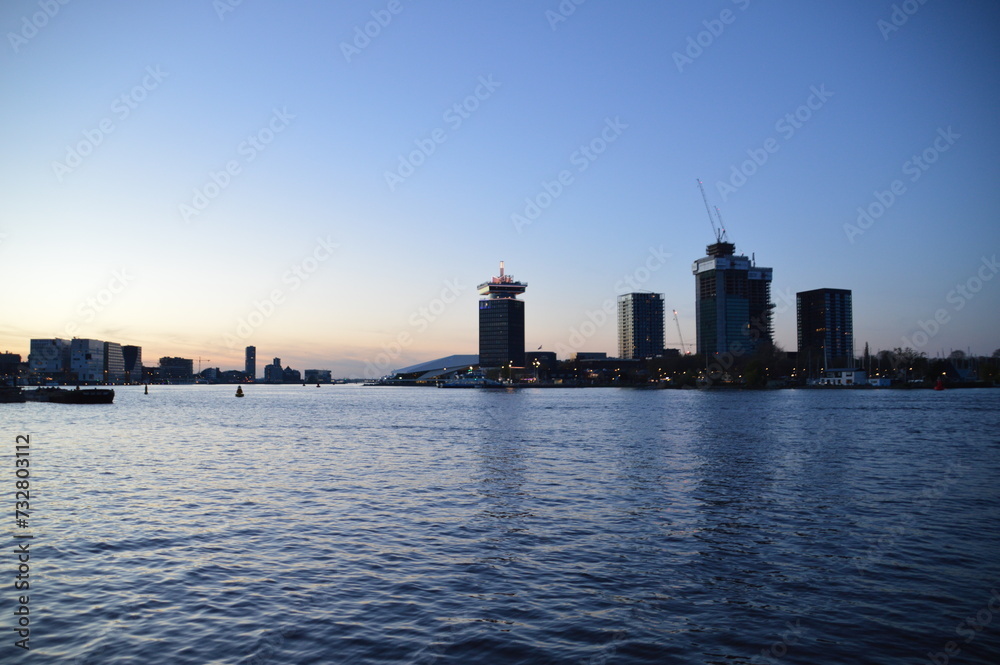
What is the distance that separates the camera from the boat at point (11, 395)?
119713 millimetres

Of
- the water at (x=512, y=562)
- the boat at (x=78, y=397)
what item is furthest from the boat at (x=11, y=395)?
the water at (x=512, y=562)

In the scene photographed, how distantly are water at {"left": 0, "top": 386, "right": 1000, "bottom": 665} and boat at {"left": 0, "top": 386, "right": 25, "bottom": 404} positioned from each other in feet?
341

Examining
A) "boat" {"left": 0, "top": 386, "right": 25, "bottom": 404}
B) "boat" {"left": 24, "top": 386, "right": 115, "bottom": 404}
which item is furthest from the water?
"boat" {"left": 0, "top": 386, "right": 25, "bottom": 404}

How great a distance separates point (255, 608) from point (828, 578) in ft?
43.5

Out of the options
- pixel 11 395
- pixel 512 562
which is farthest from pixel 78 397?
pixel 512 562

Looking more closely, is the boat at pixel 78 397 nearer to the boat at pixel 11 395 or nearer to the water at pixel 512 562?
the boat at pixel 11 395

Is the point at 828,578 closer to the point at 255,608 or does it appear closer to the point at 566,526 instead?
the point at 566,526

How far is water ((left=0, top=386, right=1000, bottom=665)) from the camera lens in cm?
1203

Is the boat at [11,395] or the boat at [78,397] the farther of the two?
the boat at [78,397]

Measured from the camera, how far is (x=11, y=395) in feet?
396

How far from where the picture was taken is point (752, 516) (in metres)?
23.4

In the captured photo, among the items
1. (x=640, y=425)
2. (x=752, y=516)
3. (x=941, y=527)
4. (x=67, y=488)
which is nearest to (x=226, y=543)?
(x=67, y=488)

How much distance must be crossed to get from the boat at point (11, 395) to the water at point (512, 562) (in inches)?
4090

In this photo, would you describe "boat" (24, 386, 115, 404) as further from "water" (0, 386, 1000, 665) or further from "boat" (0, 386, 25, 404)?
"water" (0, 386, 1000, 665)
